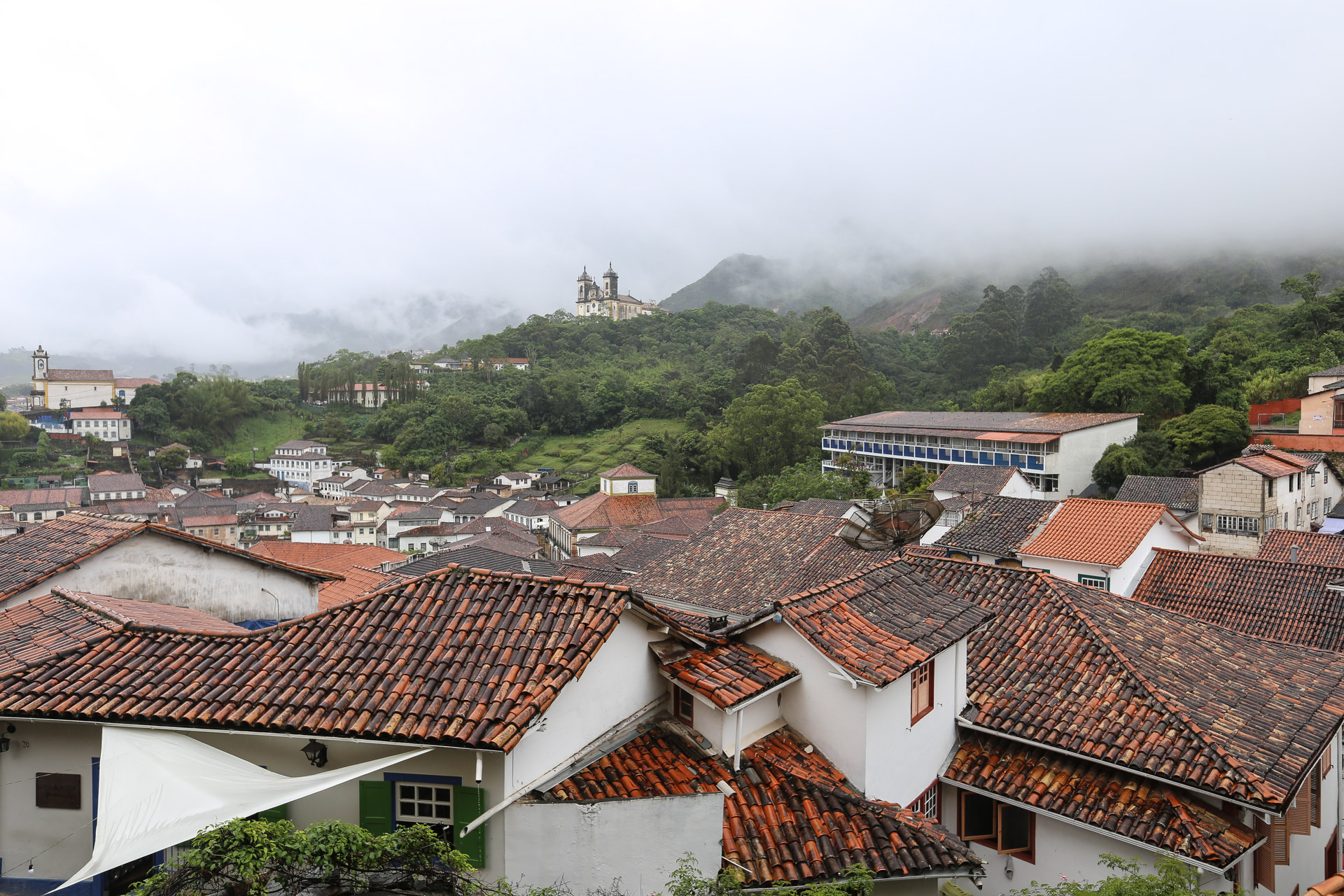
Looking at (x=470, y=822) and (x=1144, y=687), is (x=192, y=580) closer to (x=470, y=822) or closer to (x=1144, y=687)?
(x=470, y=822)

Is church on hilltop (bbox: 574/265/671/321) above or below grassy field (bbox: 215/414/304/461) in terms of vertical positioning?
above

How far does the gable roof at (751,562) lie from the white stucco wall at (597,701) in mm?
9555

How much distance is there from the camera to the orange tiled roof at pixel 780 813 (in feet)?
20.0

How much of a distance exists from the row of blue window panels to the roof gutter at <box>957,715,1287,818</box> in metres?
35.3

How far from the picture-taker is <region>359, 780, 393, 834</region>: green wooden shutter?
5848 millimetres

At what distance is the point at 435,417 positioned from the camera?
89562 mm

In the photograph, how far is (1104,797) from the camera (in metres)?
7.69

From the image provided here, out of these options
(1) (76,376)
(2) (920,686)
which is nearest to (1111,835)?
(2) (920,686)

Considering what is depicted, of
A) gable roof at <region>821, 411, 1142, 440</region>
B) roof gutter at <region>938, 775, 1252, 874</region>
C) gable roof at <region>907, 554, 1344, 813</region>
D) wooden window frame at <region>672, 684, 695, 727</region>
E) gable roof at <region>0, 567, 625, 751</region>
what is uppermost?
gable roof at <region>821, 411, 1142, 440</region>

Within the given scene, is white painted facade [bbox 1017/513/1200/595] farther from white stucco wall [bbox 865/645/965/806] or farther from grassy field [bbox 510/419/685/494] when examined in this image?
grassy field [bbox 510/419/685/494]

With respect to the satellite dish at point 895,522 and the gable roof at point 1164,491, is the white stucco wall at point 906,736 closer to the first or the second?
the satellite dish at point 895,522

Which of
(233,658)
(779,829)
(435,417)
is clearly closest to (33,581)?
(233,658)

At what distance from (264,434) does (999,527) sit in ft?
321

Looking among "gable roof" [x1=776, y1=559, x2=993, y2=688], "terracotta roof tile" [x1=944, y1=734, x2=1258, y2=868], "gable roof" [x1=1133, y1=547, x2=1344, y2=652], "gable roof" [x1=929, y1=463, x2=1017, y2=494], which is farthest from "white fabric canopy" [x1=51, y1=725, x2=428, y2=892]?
"gable roof" [x1=929, y1=463, x2=1017, y2=494]
